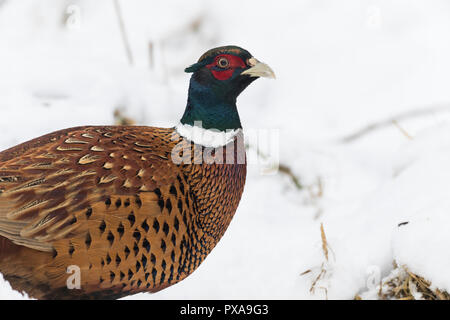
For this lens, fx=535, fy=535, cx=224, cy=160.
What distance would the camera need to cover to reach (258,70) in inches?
93.9

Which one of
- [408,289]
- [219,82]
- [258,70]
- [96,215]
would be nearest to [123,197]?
[96,215]

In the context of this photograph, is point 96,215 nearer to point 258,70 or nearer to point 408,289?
point 258,70

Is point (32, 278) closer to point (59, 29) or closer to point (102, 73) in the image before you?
point (102, 73)

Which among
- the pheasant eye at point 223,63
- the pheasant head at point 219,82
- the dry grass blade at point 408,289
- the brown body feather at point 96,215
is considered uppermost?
the pheasant eye at point 223,63

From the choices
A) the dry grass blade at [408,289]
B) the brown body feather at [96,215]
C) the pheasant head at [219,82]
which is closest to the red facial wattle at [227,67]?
the pheasant head at [219,82]

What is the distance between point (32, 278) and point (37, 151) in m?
0.55

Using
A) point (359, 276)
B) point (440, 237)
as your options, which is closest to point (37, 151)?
point (359, 276)

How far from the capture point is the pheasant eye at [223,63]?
2.39 metres

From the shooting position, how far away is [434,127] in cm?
347

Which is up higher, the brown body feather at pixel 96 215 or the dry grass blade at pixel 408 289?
the brown body feather at pixel 96 215

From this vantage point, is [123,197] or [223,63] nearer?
[123,197]

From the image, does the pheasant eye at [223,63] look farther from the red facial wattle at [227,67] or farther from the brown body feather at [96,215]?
the brown body feather at [96,215]

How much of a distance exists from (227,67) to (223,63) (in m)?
0.03

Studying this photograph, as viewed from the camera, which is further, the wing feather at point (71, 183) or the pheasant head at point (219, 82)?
the pheasant head at point (219, 82)
